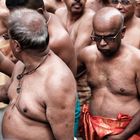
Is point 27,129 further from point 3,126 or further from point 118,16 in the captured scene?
point 118,16

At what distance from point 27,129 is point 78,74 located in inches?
59.8

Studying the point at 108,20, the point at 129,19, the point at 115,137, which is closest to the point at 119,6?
the point at 129,19

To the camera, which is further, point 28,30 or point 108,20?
point 108,20

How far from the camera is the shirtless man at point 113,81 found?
4230 mm

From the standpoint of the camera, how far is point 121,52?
14.3ft

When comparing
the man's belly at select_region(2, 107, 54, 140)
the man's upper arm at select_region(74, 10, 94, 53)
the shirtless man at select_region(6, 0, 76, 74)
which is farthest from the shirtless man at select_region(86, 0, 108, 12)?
the man's belly at select_region(2, 107, 54, 140)

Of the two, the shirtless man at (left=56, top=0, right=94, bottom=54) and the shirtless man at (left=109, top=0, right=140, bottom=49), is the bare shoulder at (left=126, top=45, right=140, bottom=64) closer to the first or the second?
Answer: the shirtless man at (left=109, top=0, right=140, bottom=49)

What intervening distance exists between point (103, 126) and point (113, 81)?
389 mm

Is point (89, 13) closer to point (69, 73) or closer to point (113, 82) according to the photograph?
point (113, 82)

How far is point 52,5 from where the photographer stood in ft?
22.4

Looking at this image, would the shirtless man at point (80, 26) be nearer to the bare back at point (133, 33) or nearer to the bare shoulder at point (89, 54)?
the bare back at point (133, 33)

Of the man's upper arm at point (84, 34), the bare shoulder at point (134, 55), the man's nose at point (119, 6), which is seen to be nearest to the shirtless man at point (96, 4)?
the man's upper arm at point (84, 34)

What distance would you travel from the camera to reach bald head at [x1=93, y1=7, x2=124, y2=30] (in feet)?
13.9

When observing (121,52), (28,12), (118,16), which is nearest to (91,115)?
(121,52)
